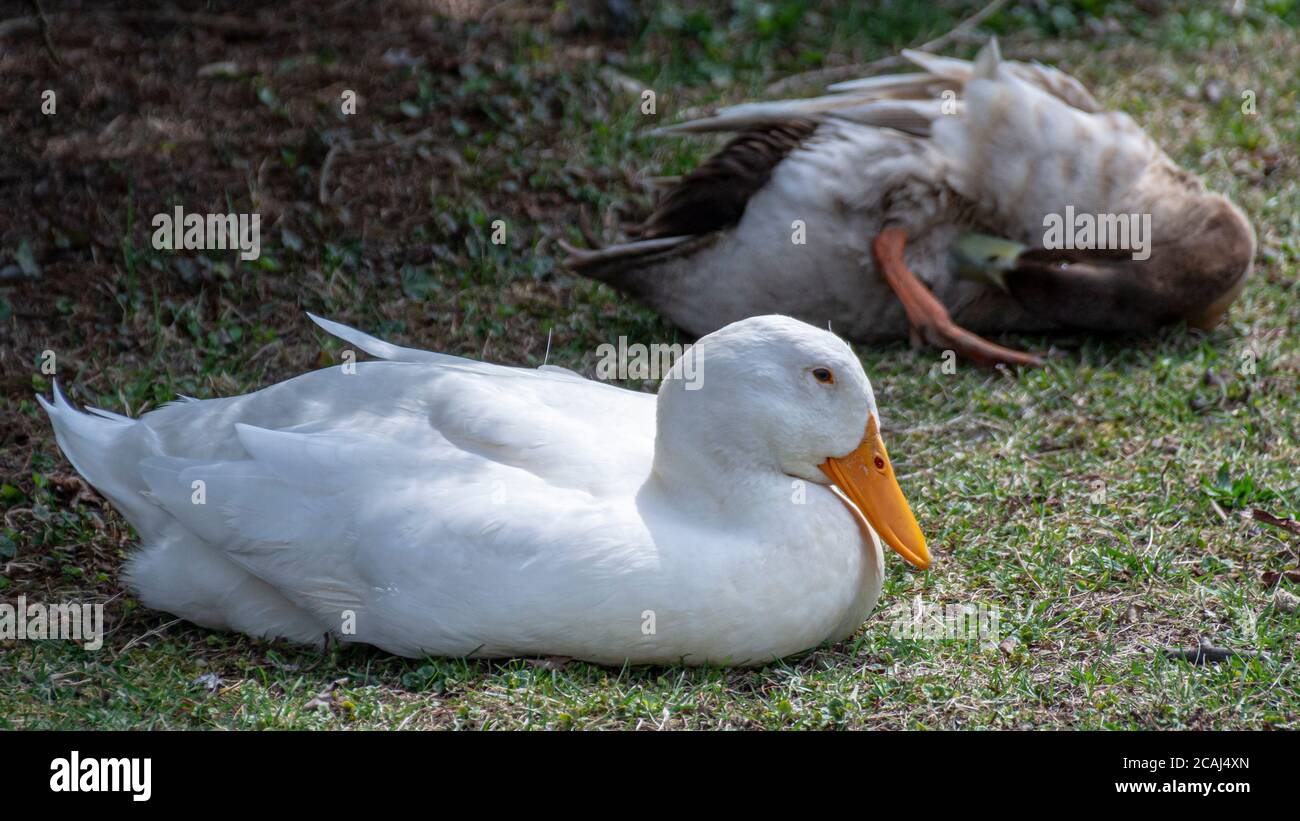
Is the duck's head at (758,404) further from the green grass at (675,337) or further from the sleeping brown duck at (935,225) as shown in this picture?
the sleeping brown duck at (935,225)

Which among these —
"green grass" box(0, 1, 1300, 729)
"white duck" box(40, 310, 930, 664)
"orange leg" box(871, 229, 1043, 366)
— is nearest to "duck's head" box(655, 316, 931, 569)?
"white duck" box(40, 310, 930, 664)

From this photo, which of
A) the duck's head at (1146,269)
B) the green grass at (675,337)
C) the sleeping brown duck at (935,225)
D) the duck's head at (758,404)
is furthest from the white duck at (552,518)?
the duck's head at (1146,269)

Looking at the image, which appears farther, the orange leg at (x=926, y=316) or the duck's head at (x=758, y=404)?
the orange leg at (x=926, y=316)

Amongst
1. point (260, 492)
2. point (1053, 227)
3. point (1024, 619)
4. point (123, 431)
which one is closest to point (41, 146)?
point (123, 431)

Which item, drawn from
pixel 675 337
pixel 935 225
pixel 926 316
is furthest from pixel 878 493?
pixel 935 225

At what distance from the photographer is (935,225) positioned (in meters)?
5.53

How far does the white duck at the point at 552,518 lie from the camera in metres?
3.32

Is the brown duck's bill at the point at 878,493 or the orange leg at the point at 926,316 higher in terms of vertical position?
the orange leg at the point at 926,316

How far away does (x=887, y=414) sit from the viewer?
16.4 ft

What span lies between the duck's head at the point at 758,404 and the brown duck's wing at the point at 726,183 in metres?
1.97

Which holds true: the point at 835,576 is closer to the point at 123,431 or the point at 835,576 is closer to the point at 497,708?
the point at 497,708

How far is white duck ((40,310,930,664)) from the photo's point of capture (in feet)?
10.9

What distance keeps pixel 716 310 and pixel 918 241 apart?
2.71 feet

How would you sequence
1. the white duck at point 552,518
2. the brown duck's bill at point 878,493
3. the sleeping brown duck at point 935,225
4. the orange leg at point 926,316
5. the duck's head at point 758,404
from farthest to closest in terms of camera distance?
the sleeping brown duck at point 935,225 → the orange leg at point 926,316 → the brown duck's bill at point 878,493 → the duck's head at point 758,404 → the white duck at point 552,518
